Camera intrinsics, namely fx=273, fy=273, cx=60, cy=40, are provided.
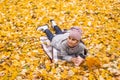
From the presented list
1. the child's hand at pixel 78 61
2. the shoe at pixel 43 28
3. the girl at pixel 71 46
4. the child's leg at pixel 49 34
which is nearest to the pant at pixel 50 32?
the child's leg at pixel 49 34

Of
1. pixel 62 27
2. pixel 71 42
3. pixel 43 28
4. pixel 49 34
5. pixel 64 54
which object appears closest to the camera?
pixel 71 42

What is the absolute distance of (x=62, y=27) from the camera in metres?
7.49

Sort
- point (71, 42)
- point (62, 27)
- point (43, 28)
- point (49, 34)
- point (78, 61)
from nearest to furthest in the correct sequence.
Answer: point (71, 42)
point (78, 61)
point (49, 34)
point (43, 28)
point (62, 27)

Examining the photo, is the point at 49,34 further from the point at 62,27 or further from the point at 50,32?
the point at 62,27

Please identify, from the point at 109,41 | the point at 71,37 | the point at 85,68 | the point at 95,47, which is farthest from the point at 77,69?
the point at 109,41

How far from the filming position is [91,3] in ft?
29.7

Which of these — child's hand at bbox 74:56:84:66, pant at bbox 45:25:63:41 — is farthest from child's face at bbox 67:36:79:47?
pant at bbox 45:25:63:41

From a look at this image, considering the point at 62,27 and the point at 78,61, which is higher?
the point at 62,27

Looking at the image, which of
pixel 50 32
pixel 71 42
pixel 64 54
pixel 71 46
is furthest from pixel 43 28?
pixel 71 42

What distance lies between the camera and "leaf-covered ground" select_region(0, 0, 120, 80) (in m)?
5.54

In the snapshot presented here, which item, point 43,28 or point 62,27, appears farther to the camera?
point 62,27

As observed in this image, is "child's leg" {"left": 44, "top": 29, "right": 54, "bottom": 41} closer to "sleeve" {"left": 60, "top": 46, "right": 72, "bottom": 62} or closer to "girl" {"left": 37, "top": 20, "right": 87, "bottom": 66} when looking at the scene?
"girl" {"left": 37, "top": 20, "right": 87, "bottom": 66}

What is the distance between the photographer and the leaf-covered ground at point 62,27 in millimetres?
5535

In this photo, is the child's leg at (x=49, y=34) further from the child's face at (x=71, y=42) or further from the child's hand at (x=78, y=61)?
the child's hand at (x=78, y=61)
